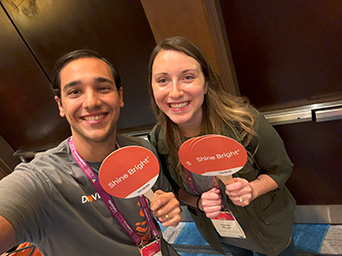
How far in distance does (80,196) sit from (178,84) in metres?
0.65

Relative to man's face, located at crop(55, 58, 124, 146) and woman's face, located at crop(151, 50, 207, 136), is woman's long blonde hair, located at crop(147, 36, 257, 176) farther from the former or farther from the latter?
man's face, located at crop(55, 58, 124, 146)

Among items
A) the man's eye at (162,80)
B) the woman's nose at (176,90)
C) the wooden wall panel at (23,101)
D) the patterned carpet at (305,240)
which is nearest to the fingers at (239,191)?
the woman's nose at (176,90)

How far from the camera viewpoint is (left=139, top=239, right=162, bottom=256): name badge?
1.01 meters

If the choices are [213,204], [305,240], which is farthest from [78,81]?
[305,240]

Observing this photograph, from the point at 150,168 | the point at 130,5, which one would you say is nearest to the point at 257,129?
the point at 150,168

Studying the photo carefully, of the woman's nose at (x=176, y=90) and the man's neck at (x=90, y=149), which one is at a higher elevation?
the woman's nose at (x=176, y=90)

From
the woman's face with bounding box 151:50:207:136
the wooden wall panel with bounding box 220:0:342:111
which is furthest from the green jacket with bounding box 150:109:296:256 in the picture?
the wooden wall panel with bounding box 220:0:342:111

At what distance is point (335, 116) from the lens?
1.57 m

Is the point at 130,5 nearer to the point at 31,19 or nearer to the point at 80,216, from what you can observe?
the point at 31,19

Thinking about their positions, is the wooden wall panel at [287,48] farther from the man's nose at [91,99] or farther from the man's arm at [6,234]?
the man's arm at [6,234]

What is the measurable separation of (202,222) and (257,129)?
0.65m

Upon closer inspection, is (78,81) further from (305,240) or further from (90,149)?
(305,240)

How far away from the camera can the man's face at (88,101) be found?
101 centimetres

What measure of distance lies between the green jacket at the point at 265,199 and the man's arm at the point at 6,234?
76 cm
